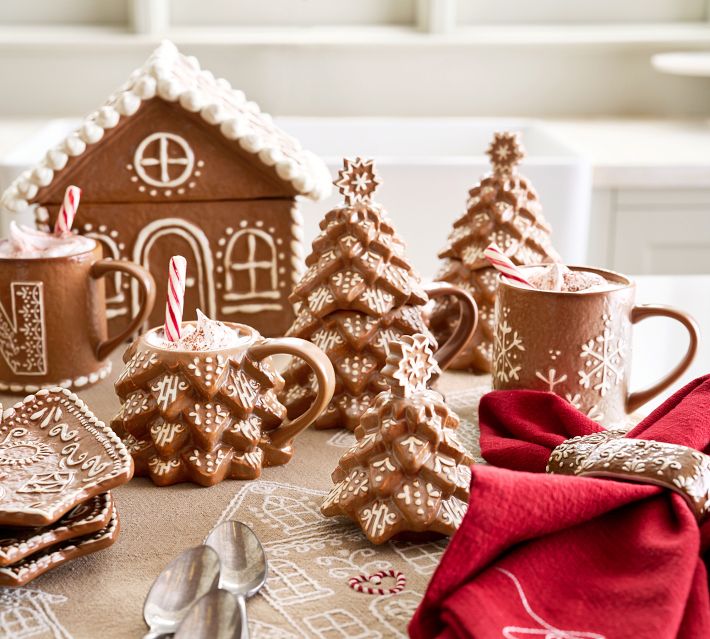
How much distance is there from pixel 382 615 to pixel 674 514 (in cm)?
22

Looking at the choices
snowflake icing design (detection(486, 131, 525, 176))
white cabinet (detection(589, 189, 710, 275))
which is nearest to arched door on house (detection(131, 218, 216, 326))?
snowflake icing design (detection(486, 131, 525, 176))

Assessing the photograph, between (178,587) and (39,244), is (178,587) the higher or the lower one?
the lower one

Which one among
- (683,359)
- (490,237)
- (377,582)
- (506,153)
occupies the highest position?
(506,153)

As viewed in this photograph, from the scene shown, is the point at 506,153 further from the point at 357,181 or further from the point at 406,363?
the point at 406,363

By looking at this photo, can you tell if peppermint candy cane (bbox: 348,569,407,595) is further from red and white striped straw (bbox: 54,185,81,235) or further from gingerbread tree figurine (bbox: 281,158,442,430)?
red and white striped straw (bbox: 54,185,81,235)

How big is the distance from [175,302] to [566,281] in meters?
0.39

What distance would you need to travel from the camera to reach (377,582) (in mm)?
711

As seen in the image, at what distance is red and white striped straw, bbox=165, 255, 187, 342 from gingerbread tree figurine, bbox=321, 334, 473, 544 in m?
0.22

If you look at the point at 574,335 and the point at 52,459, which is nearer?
the point at 52,459

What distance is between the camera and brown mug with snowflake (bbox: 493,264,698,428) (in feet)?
3.08

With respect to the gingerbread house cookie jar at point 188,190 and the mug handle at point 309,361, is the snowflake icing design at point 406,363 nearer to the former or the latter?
the mug handle at point 309,361

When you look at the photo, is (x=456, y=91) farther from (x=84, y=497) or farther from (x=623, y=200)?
(x=84, y=497)

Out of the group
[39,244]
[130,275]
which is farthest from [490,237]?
[39,244]

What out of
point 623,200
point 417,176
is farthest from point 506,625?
point 623,200
